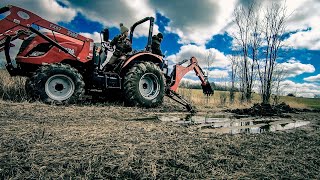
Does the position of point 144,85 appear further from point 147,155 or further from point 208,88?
point 147,155

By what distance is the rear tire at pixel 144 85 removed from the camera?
732 centimetres

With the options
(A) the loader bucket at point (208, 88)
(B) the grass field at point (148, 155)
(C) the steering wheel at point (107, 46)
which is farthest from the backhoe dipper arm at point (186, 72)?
(B) the grass field at point (148, 155)

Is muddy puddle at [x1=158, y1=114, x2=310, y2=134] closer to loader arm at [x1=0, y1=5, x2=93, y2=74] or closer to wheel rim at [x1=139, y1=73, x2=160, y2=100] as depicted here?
wheel rim at [x1=139, y1=73, x2=160, y2=100]

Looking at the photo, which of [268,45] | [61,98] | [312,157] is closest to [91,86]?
[61,98]

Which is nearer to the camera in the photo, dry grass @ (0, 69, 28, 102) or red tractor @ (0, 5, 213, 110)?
red tractor @ (0, 5, 213, 110)

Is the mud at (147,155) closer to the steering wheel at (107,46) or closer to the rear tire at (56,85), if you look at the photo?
the rear tire at (56,85)

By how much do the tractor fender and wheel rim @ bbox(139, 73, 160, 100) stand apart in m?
0.66

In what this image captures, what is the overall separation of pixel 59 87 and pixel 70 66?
634 mm

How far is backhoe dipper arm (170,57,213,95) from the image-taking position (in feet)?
29.6

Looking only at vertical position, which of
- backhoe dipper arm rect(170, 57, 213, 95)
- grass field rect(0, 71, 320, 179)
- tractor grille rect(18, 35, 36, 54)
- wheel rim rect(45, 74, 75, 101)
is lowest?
grass field rect(0, 71, 320, 179)

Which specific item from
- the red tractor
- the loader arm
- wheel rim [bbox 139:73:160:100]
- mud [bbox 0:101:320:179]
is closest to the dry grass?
the red tractor

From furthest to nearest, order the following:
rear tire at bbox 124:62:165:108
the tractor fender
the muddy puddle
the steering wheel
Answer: the steering wheel, the tractor fender, rear tire at bbox 124:62:165:108, the muddy puddle

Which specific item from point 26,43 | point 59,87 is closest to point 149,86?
point 59,87

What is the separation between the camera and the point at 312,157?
2381 millimetres
